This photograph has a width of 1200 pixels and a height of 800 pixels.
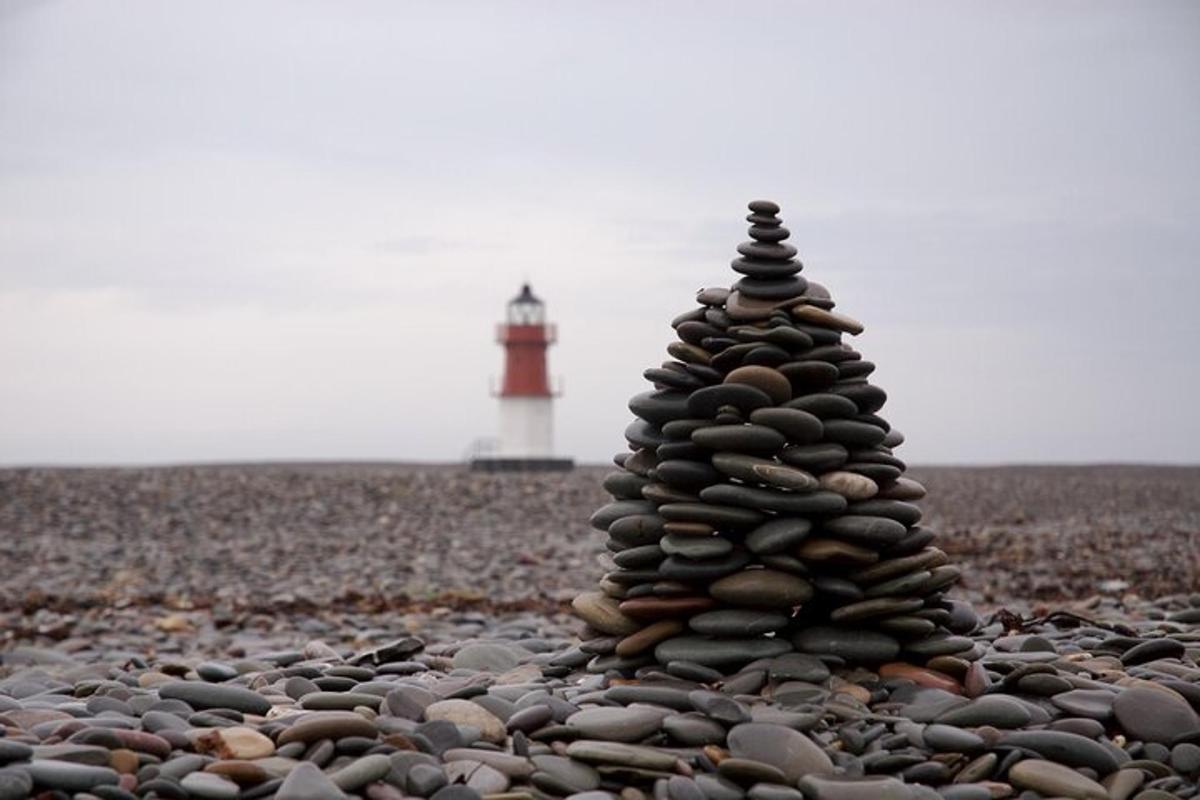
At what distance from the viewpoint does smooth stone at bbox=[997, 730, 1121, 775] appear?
6.01m

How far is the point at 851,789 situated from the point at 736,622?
4.50 feet

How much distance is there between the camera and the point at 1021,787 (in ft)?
19.3

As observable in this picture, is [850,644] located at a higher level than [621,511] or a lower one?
lower

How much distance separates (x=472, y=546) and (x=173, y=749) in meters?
16.1

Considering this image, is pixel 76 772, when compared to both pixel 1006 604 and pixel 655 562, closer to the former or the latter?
pixel 655 562

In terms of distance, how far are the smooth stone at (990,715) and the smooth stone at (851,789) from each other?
2.64 ft

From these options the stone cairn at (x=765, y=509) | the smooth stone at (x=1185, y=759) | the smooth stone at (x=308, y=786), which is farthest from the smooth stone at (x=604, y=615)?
the smooth stone at (x=1185, y=759)

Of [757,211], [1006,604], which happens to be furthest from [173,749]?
[1006,604]

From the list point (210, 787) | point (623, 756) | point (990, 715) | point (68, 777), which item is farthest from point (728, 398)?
point (68, 777)

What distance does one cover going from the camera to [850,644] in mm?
6832

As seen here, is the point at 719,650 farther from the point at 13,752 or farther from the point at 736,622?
the point at 13,752

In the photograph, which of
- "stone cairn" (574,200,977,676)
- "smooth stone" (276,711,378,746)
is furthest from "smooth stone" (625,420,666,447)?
"smooth stone" (276,711,378,746)

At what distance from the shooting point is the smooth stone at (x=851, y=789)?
18.0ft

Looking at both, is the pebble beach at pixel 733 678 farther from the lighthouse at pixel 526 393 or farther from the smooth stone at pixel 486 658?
the lighthouse at pixel 526 393
